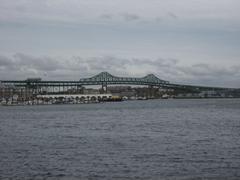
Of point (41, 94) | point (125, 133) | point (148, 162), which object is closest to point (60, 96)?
point (41, 94)

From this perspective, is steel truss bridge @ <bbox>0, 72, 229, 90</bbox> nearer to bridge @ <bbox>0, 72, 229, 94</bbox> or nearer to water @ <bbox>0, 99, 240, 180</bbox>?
bridge @ <bbox>0, 72, 229, 94</bbox>

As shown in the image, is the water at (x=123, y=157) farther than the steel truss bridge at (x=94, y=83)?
No

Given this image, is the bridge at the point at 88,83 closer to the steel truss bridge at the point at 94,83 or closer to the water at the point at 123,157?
the steel truss bridge at the point at 94,83

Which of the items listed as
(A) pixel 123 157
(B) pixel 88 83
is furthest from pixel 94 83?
(A) pixel 123 157

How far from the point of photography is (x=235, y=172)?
1970 centimetres

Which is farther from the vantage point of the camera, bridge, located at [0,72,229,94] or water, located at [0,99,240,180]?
bridge, located at [0,72,229,94]

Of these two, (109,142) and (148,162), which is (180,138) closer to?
(109,142)

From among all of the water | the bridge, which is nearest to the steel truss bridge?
the bridge

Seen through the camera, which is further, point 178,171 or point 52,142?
point 52,142

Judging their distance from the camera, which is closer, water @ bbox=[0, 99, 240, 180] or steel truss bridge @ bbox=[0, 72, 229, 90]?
water @ bbox=[0, 99, 240, 180]

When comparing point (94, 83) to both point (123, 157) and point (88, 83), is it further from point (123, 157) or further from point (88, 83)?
point (123, 157)

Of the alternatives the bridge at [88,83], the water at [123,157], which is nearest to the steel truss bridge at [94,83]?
the bridge at [88,83]

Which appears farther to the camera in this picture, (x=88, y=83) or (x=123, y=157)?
(x=88, y=83)

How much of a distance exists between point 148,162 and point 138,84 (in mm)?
175840
